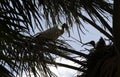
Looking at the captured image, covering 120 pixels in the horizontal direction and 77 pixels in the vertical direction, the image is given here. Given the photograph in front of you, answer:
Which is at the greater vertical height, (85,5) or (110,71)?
(85,5)

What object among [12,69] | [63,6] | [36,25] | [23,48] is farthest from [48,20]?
[12,69]

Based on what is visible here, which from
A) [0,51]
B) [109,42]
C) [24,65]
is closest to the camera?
[0,51]

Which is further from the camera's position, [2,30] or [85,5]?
[85,5]

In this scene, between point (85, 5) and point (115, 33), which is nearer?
point (115, 33)

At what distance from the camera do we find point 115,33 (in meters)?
1.70

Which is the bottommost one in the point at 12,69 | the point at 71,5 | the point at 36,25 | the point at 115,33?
the point at 12,69

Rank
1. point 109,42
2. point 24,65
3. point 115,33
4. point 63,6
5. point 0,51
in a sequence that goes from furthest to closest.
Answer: point 63,6, point 109,42, point 24,65, point 115,33, point 0,51

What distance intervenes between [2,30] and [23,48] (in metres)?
0.25

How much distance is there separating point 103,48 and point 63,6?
13.9 inches

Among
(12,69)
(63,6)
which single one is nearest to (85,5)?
(63,6)

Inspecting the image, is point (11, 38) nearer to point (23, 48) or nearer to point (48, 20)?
point (23, 48)

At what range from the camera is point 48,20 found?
2256 mm

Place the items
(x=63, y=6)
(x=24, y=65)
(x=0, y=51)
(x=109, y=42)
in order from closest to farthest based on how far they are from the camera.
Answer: (x=0, y=51) < (x=24, y=65) < (x=109, y=42) < (x=63, y=6)

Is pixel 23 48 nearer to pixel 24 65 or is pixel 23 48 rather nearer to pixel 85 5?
pixel 24 65
